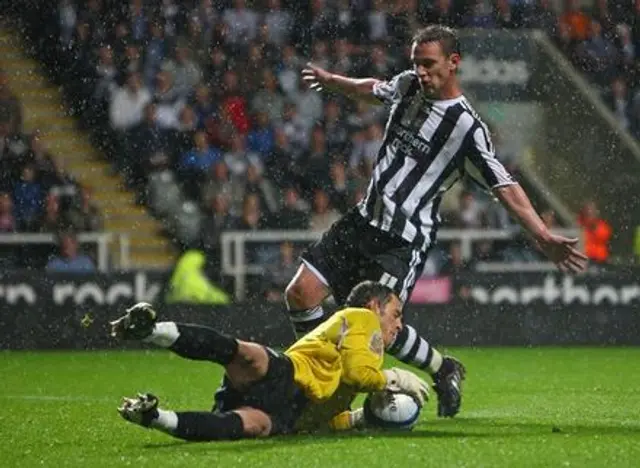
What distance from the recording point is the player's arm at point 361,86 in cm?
960

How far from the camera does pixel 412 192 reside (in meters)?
9.38

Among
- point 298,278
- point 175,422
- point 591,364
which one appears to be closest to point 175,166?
point 591,364

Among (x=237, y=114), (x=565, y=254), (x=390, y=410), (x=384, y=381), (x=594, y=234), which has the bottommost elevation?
(x=594, y=234)

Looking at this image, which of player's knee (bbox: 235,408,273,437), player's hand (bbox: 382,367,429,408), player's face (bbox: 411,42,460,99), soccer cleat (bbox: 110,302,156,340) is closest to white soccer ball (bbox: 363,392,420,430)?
player's hand (bbox: 382,367,429,408)

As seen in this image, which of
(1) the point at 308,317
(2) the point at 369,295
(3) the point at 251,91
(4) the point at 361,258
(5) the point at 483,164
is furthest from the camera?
(3) the point at 251,91

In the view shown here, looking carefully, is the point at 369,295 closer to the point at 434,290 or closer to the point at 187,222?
the point at 434,290

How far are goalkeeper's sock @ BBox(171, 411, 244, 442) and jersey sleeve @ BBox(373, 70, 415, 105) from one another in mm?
2408

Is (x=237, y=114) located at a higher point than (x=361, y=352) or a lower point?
higher

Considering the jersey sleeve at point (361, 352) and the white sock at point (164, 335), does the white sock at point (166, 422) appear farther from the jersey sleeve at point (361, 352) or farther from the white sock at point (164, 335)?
the jersey sleeve at point (361, 352)

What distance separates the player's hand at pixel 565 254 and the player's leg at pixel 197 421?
5.51 feet

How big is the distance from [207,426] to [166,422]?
0.24m

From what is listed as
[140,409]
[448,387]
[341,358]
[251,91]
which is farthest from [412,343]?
[251,91]

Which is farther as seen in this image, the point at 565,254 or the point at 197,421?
the point at 565,254

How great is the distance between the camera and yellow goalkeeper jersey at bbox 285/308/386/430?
8031mm
